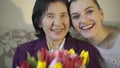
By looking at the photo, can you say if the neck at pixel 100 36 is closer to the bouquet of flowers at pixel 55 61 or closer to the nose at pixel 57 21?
the nose at pixel 57 21

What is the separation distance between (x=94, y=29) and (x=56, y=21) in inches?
9.9

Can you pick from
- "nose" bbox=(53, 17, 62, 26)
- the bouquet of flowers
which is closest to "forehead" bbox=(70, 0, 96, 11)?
"nose" bbox=(53, 17, 62, 26)

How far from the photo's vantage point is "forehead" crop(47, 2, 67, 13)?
1.25 m

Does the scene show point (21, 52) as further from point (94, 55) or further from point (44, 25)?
point (94, 55)

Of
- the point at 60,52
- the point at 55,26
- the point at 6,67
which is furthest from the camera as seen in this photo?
the point at 6,67

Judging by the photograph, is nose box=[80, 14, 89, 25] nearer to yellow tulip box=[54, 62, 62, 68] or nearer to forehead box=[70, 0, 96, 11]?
forehead box=[70, 0, 96, 11]

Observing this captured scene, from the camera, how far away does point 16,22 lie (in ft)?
5.99

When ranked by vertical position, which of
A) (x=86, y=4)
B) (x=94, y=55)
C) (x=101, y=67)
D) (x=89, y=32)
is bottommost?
(x=101, y=67)

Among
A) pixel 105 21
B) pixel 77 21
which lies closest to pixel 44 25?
pixel 77 21

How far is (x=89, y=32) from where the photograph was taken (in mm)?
1337

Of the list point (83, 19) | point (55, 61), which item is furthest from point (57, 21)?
point (55, 61)

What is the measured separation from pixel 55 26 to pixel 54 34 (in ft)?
0.16

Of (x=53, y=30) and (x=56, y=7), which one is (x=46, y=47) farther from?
(x=56, y=7)

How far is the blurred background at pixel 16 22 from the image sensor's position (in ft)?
5.04
